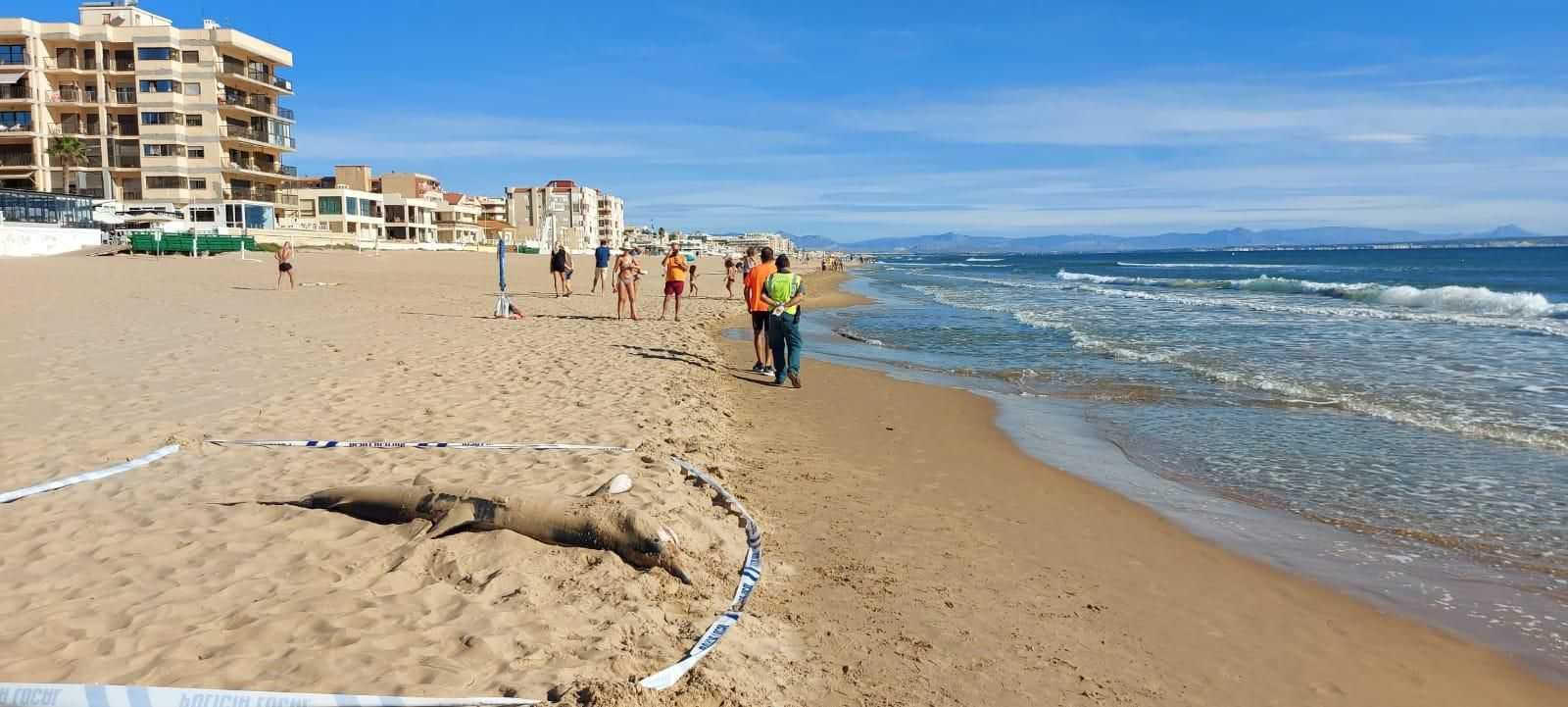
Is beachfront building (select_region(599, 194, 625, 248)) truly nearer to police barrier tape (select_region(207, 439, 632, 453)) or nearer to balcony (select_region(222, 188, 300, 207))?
balcony (select_region(222, 188, 300, 207))

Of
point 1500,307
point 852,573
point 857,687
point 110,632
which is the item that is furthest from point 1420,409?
point 1500,307

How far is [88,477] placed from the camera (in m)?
5.30

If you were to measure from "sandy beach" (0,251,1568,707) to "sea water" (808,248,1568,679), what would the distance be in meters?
0.58

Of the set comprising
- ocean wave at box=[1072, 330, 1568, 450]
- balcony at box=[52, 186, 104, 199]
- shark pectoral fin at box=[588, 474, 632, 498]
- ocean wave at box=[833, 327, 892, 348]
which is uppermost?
balcony at box=[52, 186, 104, 199]

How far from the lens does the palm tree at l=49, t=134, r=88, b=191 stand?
4900 cm

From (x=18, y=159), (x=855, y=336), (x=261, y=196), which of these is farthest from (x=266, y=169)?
(x=855, y=336)

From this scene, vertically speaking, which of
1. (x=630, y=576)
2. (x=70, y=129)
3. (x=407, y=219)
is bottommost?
(x=630, y=576)

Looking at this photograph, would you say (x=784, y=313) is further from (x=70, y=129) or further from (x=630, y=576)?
(x=70, y=129)

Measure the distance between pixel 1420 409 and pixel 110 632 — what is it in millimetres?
11384

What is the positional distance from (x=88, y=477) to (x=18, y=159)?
6186 centimetres

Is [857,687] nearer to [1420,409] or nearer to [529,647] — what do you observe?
[529,647]

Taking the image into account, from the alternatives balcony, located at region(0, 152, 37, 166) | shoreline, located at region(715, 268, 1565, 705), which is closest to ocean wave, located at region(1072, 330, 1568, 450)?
shoreline, located at region(715, 268, 1565, 705)

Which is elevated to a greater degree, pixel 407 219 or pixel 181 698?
pixel 407 219

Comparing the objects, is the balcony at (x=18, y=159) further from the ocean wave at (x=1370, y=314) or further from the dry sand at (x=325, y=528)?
the dry sand at (x=325, y=528)
